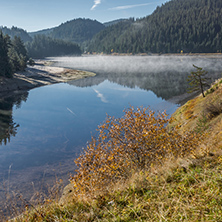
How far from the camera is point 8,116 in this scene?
4003cm

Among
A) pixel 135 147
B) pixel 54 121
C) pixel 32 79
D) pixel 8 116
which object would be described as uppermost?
pixel 135 147

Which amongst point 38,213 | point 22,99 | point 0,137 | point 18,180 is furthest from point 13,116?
point 38,213

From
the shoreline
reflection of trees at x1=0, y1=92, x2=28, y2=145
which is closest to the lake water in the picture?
reflection of trees at x1=0, y1=92, x2=28, y2=145

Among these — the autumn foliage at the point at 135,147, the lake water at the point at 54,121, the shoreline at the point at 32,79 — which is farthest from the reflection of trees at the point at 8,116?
the autumn foliage at the point at 135,147

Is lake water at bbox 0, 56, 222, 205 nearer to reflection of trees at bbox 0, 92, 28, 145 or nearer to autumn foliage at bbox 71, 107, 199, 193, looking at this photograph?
reflection of trees at bbox 0, 92, 28, 145

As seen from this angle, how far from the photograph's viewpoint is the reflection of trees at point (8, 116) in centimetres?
3078

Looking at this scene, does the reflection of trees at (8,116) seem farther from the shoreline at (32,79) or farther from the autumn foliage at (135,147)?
the autumn foliage at (135,147)

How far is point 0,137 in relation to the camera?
30.0 m

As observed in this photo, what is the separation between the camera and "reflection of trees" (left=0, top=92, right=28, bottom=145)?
30778 millimetres

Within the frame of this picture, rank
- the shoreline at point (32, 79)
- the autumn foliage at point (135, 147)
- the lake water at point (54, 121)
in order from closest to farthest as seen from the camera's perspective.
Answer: the autumn foliage at point (135, 147)
the lake water at point (54, 121)
the shoreline at point (32, 79)

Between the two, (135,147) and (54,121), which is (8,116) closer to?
(54,121)

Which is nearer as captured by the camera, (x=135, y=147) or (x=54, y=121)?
(x=135, y=147)

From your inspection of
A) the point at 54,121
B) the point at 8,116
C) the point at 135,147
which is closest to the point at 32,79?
the point at 8,116

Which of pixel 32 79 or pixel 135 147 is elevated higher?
pixel 135 147
